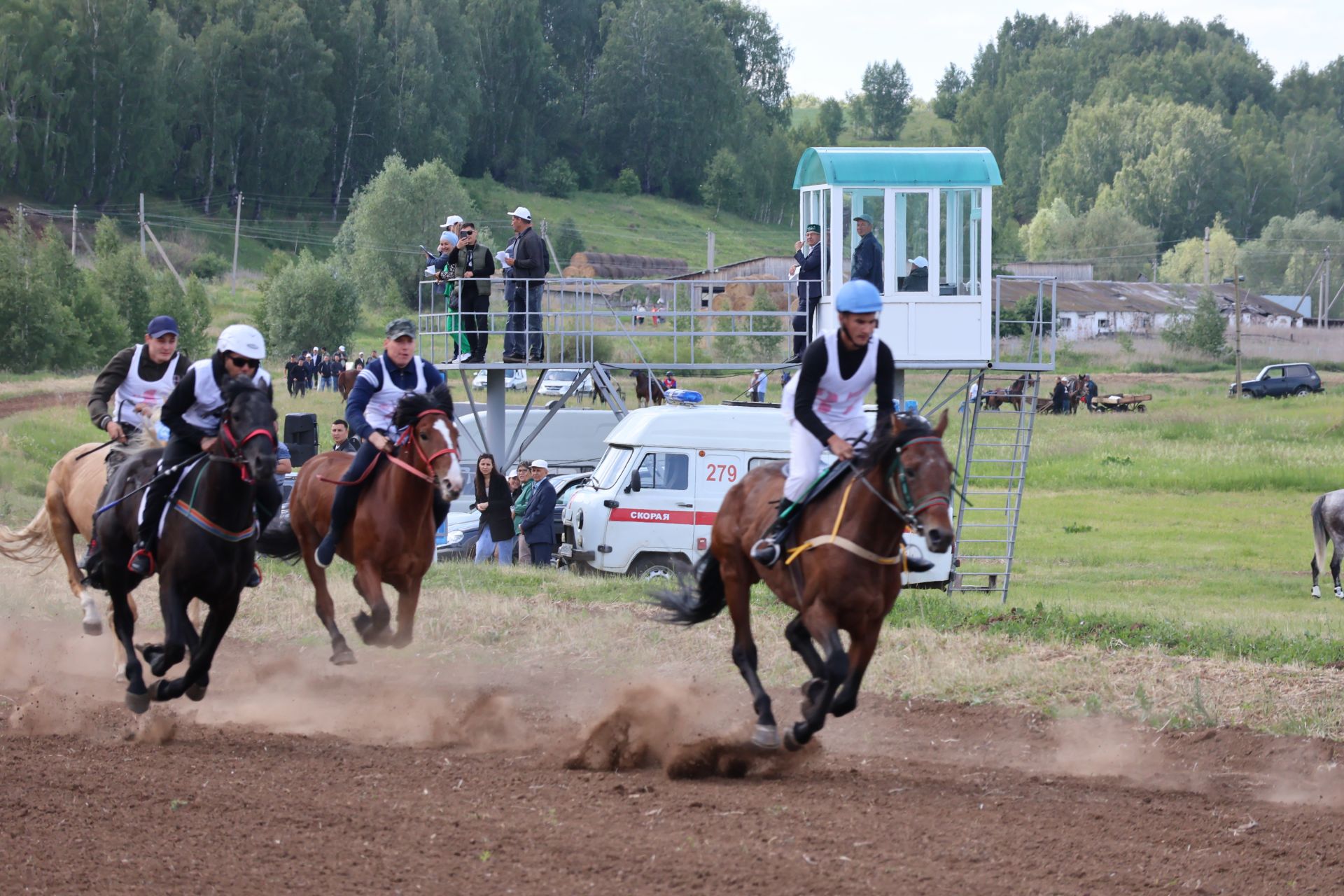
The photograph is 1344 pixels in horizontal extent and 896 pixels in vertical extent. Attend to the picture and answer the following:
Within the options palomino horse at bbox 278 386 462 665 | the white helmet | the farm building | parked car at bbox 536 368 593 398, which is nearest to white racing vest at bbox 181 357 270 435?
the white helmet

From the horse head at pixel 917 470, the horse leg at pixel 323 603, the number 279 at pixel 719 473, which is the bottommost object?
A: the horse leg at pixel 323 603

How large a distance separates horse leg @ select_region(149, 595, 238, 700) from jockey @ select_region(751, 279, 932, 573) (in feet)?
11.3

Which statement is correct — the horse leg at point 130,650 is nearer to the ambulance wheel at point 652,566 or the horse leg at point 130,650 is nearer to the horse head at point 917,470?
the horse head at point 917,470

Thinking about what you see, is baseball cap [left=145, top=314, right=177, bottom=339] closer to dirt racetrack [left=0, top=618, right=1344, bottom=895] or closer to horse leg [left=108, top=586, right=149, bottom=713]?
horse leg [left=108, top=586, right=149, bottom=713]

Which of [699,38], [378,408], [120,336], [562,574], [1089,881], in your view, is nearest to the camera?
[1089,881]

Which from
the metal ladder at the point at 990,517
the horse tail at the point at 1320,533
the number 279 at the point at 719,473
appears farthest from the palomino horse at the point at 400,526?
the horse tail at the point at 1320,533

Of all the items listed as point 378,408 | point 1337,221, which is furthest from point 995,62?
point 378,408

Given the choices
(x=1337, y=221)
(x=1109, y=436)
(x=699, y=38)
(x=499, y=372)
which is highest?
(x=699, y=38)

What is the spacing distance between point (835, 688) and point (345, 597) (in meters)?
8.00

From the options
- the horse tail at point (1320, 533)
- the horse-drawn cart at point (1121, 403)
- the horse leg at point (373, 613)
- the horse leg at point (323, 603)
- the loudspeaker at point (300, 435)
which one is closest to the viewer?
the horse leg at point (373, 613)

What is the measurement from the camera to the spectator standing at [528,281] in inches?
762

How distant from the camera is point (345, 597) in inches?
582

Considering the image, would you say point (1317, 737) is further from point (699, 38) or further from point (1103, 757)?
point (699, 38)

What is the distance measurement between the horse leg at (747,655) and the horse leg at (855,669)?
0.57 meters
